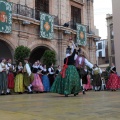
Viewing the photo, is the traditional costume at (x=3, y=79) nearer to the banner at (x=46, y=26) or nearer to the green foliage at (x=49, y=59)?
the green foliage at (x=49, y=59)

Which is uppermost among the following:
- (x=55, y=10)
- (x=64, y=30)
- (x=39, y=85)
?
(x=55, y=10)

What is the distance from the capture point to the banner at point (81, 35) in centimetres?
1844

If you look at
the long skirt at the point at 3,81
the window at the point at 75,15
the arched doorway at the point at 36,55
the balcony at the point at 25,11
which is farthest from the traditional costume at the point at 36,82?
the window at the point at 75,15

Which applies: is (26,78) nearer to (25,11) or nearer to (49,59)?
(49,59)

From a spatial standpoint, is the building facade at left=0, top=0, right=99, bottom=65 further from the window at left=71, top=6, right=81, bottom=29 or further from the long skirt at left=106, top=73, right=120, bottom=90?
the long skirt at left=106, top=73, right=120, bottom=90

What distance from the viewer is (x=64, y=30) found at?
687 inches

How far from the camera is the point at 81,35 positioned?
1872 cm

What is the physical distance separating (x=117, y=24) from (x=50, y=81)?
4776 mm

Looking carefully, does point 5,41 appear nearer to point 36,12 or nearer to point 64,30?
point 36,12

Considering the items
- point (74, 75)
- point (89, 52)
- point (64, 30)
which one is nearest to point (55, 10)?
point (64, 30)

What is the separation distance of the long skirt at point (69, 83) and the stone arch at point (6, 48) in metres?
8.36

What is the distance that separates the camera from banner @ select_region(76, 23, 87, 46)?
60.5 ft

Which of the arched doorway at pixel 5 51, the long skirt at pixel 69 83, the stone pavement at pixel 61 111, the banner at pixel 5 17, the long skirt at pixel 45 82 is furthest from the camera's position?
the arched doorway at pixel 5 51

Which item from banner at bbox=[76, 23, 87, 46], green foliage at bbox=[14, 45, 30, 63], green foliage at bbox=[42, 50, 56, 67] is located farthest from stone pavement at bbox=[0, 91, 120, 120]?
banner at bbox=[76, 23, 87, 46]
